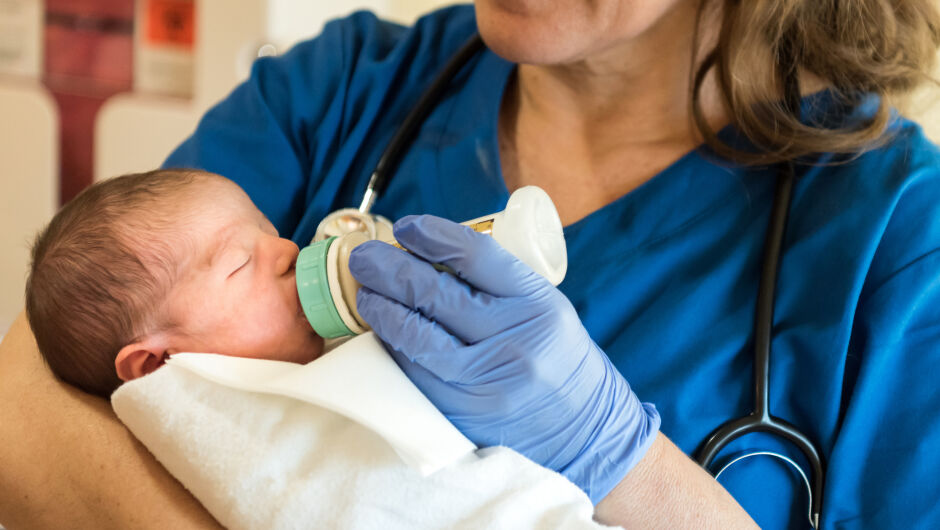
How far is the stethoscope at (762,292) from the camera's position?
3.20 feet

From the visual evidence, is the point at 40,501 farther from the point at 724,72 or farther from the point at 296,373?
the point at 724,72

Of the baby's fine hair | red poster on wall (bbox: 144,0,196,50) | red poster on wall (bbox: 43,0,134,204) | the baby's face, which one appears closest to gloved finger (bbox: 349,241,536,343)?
the baby's face

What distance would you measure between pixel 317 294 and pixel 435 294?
15 centimetres

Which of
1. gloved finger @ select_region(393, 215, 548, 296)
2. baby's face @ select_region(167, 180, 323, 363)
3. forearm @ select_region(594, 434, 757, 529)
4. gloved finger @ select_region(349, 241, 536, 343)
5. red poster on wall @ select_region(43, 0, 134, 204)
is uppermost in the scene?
gloved finger @ select_region(393, 215, 548, 296)

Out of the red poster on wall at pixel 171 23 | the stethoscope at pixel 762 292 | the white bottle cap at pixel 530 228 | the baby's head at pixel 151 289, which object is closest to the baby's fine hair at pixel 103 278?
the baby's head at pixel 151 289

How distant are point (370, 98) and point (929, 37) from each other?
34.6 inches

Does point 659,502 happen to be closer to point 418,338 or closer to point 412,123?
point 418,338

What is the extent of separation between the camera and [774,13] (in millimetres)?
1199

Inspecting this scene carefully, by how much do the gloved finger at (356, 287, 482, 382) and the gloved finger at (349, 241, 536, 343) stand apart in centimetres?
1

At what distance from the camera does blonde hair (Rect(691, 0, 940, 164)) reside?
117 centimetres

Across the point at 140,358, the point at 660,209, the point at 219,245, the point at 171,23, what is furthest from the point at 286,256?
the point at 171,23

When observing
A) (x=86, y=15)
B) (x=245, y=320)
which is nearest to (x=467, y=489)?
(x=245, y=320)

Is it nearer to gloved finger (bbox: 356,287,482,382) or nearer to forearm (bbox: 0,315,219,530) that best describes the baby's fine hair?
forearm (bbox: 0,315,219,530)

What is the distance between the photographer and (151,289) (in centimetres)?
95
